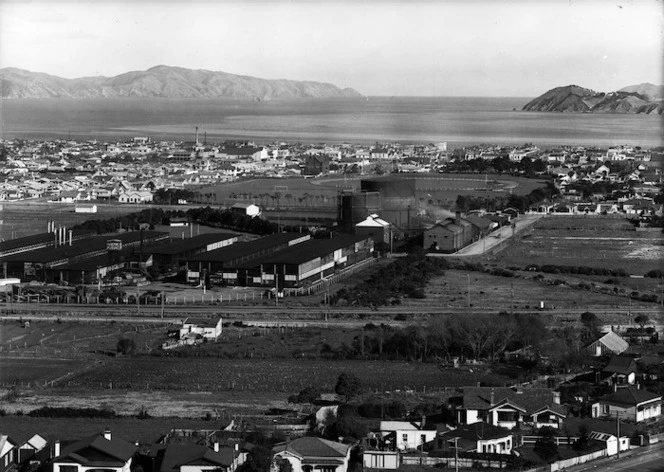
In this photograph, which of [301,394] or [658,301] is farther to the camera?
[658,301]

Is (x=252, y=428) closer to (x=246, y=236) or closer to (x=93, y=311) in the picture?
(x=93, y=311)

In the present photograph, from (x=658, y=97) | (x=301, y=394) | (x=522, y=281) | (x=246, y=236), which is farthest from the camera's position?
(x=658, y=97)

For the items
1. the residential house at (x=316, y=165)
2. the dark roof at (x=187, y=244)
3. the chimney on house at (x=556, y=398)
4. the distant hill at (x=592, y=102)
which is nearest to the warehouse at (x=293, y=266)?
the dark roof at (x=187, y=244)

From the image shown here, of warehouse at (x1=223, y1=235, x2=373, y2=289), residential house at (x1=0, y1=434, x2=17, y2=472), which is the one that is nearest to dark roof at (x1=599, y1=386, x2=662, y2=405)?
residential house at (x1=0, y1=434, x2=17, y2=472)

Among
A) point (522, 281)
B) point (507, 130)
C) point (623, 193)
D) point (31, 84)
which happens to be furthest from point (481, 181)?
point (31, 84)

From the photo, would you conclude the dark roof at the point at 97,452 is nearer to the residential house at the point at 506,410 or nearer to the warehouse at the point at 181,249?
the residential house at the point at 506,410
